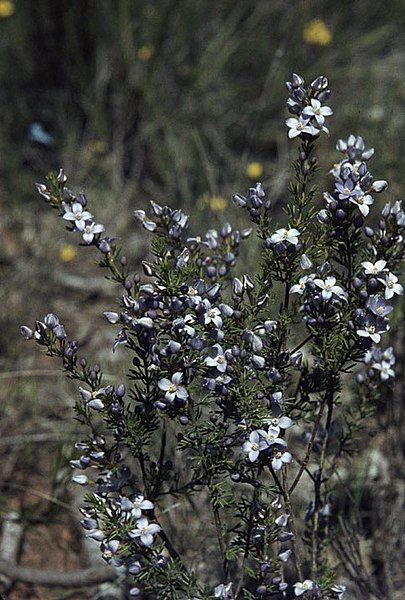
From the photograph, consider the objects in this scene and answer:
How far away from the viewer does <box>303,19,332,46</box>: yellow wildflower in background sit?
4.46 meters

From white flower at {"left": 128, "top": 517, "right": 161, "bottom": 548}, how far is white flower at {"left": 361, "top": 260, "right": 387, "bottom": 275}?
28.2 inches

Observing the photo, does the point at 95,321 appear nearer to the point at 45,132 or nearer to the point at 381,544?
the point at 45,132

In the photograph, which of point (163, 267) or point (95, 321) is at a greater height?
point (95, 321)

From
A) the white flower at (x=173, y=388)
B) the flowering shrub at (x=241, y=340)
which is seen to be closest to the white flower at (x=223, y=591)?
the flowering shrub at (x=241, y=340)

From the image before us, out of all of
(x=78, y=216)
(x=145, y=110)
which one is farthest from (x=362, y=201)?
(x=145, y=110)

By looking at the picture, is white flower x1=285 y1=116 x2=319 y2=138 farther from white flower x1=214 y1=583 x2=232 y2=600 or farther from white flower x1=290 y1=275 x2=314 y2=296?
white flower x1=214 y1=583 x2=232 y2=600

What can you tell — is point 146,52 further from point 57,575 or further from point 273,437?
point 273,437

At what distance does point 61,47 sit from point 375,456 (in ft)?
8.91

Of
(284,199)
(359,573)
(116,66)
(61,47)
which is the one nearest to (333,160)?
(284,199)

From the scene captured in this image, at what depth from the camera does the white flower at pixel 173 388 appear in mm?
1820

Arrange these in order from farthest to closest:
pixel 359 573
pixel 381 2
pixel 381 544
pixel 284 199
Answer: pixel 381 2
pixel 284 199
pixel 381 544
pixel 359 573

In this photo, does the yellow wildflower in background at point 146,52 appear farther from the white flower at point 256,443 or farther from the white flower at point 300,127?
the white flower at point 256,443

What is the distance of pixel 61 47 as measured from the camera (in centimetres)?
454

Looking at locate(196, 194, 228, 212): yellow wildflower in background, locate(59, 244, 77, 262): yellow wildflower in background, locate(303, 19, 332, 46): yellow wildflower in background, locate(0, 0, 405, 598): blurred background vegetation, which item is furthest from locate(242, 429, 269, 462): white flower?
locate(303, 19, 332, 46): yellow wildflower in background
